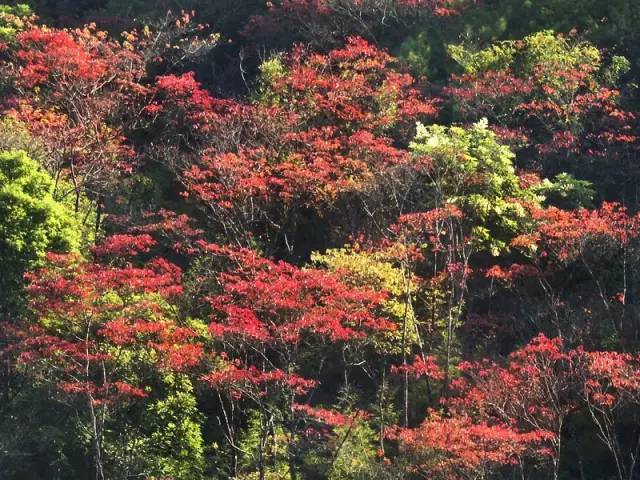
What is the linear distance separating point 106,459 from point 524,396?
965 centimetres

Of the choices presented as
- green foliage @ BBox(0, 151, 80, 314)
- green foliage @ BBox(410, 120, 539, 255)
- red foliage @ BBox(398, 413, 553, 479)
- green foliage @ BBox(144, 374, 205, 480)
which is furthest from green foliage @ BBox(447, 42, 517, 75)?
green foliage @ BBox(144, 374, 205, 480)

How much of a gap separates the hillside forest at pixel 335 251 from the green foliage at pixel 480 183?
81mm

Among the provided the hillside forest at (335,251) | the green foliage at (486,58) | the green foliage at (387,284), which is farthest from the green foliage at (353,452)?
the green foliage at (486,58)

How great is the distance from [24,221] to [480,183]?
37.8 ft

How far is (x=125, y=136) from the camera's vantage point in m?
27.5

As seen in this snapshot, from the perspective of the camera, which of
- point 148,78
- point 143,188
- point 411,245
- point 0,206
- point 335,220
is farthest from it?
point 148,78

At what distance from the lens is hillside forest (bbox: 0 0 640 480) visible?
17094mm

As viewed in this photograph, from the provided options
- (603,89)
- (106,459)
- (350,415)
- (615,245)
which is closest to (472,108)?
(603,89)

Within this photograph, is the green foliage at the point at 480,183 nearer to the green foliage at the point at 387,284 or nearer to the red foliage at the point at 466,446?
the green foliage at the point at 387,284

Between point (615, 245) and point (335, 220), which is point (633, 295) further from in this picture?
point (335, 220)

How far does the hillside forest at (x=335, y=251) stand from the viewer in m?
17.1

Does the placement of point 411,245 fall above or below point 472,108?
below

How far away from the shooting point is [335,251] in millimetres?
19547

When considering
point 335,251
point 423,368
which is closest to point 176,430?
point 335,251
